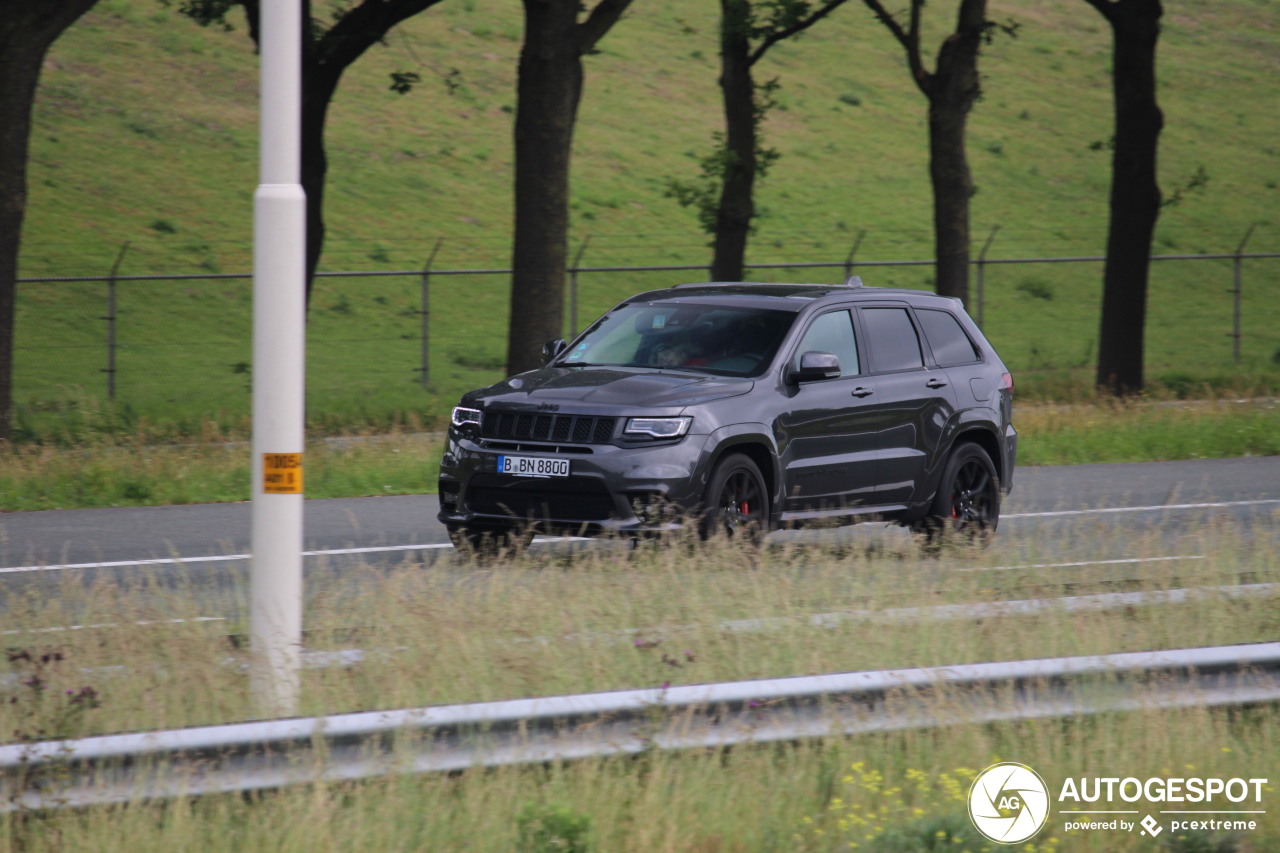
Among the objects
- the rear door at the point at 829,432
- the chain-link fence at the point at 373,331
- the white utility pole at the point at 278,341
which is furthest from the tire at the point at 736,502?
the chain-link fence at the point at 373,331

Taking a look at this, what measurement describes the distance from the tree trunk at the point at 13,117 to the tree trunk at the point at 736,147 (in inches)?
389

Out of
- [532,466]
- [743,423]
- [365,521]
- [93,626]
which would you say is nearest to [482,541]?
[532,466]

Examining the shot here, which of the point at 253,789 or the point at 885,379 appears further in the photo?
the point at 885,379

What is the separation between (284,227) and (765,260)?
34668 mm

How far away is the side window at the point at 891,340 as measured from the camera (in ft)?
35.5

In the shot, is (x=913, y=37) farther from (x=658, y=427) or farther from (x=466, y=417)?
(x=658, y=427)

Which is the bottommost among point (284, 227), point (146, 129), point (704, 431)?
point (704, 431)

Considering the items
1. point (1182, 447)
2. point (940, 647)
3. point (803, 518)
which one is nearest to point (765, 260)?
point (1182, 447)

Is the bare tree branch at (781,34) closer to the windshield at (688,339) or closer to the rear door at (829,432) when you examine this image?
the windshield at (688,339)

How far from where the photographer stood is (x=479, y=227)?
1508 inches

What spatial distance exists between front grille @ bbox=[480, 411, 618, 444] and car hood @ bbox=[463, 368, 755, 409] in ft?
0.28

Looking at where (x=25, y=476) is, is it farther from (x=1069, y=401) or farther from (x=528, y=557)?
(x=1069, y=401)

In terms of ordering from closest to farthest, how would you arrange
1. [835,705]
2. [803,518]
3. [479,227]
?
[835,705] < [803,518] < [479,227]

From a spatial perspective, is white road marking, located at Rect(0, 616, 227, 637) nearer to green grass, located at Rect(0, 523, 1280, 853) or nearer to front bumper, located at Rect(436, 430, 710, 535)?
green grass, located at Rect(0, 523, 1280, 853)
